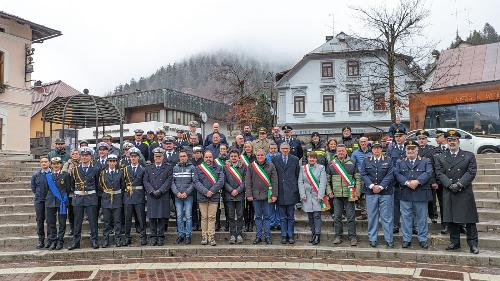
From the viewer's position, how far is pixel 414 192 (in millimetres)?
7750

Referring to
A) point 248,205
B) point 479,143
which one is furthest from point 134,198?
point 479,143

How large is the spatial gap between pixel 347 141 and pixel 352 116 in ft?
87.0

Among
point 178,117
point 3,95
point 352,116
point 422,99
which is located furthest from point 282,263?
point 178,117

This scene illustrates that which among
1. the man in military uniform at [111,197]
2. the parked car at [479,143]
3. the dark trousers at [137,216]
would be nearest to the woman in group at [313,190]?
the dark trousers at [137,216]

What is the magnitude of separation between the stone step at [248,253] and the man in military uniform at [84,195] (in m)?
0.32

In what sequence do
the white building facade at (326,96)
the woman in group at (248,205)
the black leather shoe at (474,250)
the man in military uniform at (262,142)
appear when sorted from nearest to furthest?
the black leather shoe at (474,250) < the woman in group at (248,205) < the man in military uniform at (262,142) < the white building facade at (326,96)

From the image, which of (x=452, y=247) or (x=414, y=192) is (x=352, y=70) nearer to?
(x=414, y=192)

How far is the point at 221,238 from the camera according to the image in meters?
8.78

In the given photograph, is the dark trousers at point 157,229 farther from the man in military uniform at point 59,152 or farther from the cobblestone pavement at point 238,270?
the man in military uniform at point 59,152

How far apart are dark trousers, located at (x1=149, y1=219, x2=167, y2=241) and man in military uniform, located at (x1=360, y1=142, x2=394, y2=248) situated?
418 cm

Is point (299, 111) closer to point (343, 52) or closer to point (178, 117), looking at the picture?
point (343, 52)

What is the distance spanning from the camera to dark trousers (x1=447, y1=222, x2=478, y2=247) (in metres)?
7.39

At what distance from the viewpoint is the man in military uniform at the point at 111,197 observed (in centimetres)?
828

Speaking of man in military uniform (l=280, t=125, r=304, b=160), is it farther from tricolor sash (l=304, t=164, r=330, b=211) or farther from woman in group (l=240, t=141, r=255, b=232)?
tricolor sash (l=304, t=164, r=330, b=211)
